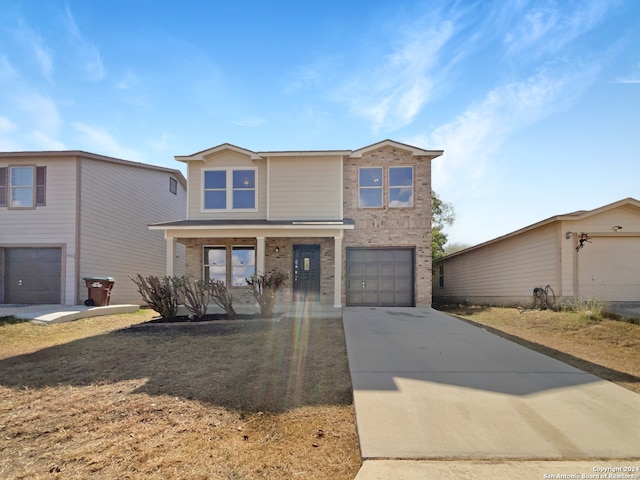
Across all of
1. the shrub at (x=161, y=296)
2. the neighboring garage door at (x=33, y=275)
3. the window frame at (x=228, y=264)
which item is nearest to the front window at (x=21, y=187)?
the neighboring garage door at (x=33, y=275)

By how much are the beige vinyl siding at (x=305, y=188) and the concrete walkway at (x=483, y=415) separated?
23.5ft

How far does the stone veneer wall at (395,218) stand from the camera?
12.1 metres

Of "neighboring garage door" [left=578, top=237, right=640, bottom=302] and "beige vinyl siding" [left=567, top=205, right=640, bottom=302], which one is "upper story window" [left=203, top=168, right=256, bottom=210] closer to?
"beige vinyl siding" [left=567, top=205, right=640, bottom=302]

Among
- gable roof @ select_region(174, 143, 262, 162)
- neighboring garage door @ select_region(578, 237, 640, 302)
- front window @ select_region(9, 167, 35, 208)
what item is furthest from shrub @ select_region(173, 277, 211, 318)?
neighboring garage door @ select_region(578, 237, 640, 302)

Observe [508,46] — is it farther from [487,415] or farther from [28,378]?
[28,378]

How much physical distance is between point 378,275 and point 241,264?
5246 mm

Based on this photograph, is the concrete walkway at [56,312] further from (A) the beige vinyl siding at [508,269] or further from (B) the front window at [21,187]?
(A) the beige vinyl siding at [508,269]

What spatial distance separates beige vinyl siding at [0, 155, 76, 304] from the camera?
12.6 metres

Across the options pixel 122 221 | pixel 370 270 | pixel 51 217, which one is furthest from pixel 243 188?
pixel 51 217

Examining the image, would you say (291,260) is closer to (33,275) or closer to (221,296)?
(221,296)

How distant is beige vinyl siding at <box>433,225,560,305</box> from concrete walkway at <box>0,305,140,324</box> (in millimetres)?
15605

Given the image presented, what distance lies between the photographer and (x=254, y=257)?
503 inches

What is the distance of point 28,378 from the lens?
16.4 feet

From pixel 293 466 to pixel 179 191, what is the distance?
18.3 m
